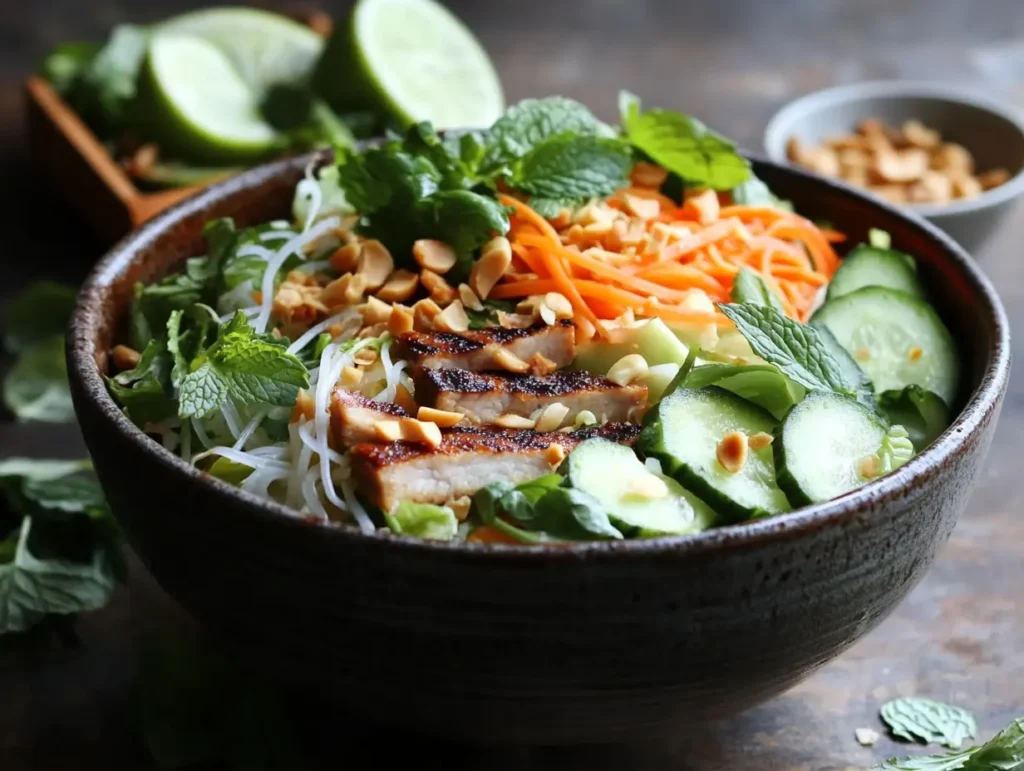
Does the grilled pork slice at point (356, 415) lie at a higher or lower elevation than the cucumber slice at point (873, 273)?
lower

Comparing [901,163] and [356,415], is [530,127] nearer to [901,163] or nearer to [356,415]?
[356,415]

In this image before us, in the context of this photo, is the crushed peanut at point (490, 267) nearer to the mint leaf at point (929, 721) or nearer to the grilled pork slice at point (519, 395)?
the grilled pork slice at point (519, 395)

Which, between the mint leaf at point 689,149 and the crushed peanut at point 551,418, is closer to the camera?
the crushed peanut at point 551,418

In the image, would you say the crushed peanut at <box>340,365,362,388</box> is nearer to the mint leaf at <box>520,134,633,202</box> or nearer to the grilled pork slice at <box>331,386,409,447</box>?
the grilled pork slice at <box>331,386,409,447</box>

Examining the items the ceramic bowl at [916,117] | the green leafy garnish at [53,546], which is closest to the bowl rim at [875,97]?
the ceramic bowl at [916,117]

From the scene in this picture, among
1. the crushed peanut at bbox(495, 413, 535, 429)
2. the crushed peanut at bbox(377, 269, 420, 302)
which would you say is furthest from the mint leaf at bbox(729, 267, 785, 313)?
the crushed peanut at bbox(377, 269, 420, 302)

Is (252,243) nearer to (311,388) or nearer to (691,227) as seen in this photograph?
(311,388)
